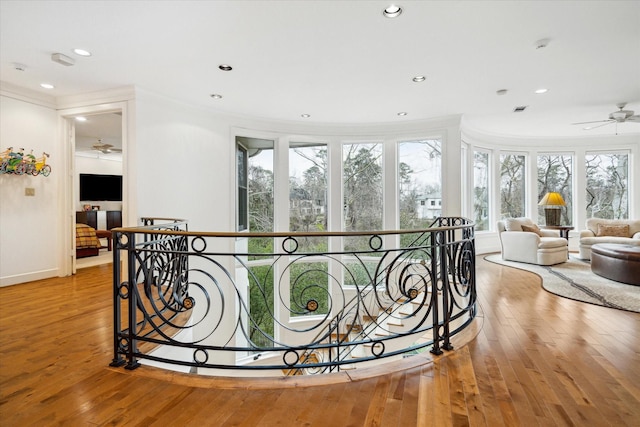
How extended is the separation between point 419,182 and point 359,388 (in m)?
4.94

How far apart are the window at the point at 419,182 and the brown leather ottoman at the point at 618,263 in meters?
2.54

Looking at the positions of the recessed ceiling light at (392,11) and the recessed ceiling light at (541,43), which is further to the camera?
the recessed ceiling light at (541,43)

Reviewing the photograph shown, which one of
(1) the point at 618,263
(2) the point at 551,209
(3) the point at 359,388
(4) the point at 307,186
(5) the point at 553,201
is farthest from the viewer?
(2) the point at 551,209

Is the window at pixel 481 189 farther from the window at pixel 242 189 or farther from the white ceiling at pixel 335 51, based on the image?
the window at pixel 242 189

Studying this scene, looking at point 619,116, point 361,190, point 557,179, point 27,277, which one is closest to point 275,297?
point 361,190

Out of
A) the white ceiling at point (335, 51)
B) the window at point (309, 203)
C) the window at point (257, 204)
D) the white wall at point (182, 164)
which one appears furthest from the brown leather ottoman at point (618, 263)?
the white wall at point (182, 164)

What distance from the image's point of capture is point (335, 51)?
3.32 m

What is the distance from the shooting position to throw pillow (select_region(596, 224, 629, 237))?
650 cm

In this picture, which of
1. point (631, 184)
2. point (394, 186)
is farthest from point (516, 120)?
point (631, 184)

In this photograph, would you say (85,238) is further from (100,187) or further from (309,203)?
(309,203)

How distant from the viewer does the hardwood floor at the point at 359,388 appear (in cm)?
170

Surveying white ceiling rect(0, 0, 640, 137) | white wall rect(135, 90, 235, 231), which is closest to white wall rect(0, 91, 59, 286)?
white ceiling rect(0, 0, 640, 137)

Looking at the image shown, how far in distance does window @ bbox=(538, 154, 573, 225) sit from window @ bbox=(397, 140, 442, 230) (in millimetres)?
3828

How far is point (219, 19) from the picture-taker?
108 inches
